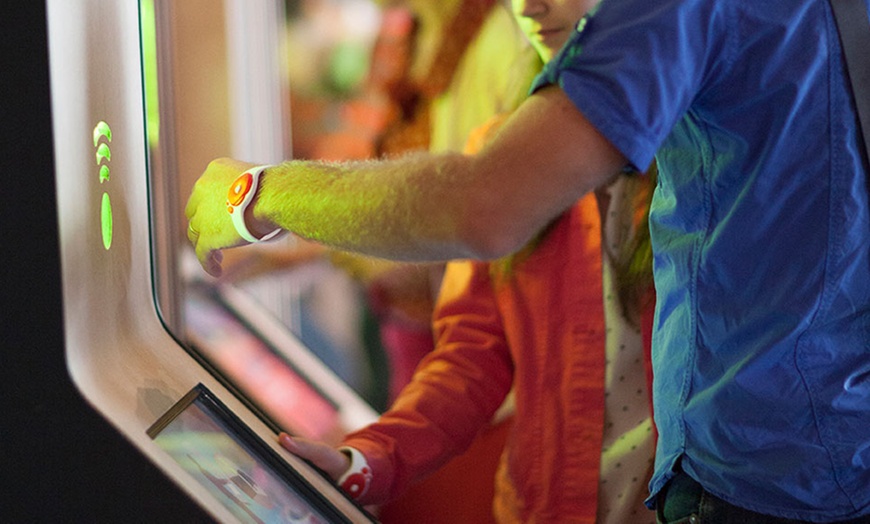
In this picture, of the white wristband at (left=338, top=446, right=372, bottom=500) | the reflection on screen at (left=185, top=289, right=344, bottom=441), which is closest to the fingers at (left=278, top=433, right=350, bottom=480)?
the white wristband at (left=338, top=446, right=372, bottom=500)

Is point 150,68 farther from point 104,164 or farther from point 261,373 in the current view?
point 261,373

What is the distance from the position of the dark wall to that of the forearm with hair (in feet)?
0.58

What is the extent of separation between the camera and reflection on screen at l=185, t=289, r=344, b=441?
1.79m

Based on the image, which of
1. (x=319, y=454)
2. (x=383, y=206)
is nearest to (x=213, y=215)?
(x=383, y=206)

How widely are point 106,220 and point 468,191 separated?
0.29 meters

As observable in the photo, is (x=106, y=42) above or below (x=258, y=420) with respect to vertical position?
above

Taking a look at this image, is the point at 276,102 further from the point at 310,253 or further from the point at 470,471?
the point at 470,471

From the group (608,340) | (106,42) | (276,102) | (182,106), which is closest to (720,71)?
(106,42)

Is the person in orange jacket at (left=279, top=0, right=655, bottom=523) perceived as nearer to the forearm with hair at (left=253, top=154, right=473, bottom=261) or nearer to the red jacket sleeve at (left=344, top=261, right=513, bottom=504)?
the red jacket sleeve at (left=344, top=261, right=513, bottom=504)

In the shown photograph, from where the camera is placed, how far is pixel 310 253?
1927 millimetres

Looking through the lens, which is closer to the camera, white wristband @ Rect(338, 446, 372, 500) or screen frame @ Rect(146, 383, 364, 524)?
screen frame @ Rect(146, 383, 364, 524)

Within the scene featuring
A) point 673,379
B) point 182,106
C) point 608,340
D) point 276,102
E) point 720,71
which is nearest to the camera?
point 720,71

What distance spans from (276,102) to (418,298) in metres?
0.49

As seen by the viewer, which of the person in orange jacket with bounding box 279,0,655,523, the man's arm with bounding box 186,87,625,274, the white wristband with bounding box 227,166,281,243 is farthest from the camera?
the person in orange jacket with bounding box 279,0,655,523
